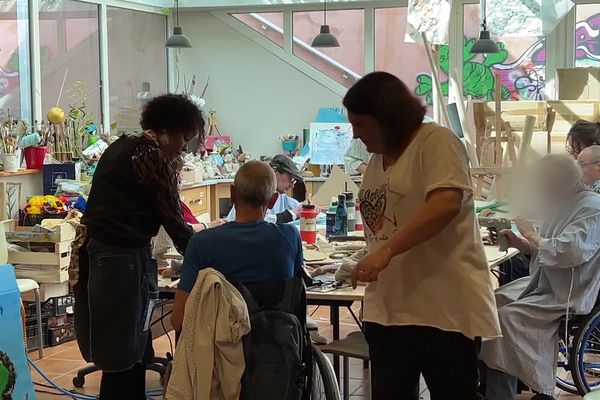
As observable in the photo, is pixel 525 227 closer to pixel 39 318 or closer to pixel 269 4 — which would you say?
pixel 39 318

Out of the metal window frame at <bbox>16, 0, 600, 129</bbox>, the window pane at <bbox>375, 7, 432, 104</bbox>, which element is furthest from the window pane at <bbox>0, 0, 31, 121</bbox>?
the window pane at <bbox>375, 7, 432, 104</bbox>

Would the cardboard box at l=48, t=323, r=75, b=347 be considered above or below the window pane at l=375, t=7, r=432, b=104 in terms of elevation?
below

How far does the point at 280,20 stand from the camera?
27.9 feet

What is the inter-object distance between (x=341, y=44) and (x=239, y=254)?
616 centimetres

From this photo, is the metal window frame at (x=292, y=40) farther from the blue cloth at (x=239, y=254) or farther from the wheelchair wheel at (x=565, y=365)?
the blue cloth at (x=239, y=254)

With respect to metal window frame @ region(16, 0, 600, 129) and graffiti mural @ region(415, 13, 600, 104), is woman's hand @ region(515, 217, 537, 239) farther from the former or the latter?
graffiti mural @ region(415, 13, 600, 104)

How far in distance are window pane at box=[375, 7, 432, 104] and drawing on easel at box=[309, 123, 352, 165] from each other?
862 millimetres

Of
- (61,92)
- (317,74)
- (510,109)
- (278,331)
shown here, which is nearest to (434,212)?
(278,331)

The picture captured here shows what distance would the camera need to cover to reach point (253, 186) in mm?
2559

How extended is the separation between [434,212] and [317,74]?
6.38 meters

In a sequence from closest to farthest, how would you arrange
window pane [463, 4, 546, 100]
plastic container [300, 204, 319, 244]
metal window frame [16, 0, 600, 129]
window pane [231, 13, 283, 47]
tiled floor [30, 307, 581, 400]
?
plastic container [300, 204, 319, 244]
tiled floor [30, 307, 581, 400]
metal window frame [16, 0, 600, 129]
window pane [463, 4, 546, 100]
window pane [231, 13, 283, 47]

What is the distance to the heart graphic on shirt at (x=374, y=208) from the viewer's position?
2.24 metres

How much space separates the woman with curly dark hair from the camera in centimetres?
271

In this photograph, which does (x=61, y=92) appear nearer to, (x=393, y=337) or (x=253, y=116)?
(x=253, y=116)
